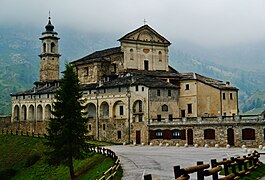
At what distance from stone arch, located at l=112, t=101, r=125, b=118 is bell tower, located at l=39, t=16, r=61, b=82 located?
3298 centimetres

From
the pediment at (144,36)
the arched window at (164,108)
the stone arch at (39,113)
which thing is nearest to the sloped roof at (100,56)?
the pediment at (144,36)

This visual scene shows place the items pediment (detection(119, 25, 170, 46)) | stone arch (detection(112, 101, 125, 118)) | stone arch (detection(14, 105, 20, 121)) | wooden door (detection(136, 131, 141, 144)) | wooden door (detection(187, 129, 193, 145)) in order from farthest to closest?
stone arch (detection(14, 105, 20, 121)), pediment (detection(119, 25, 170, 46)), stone arch (detection(112, 101, 125, 118)), wooden door (detection(136, 131, 141, 144)), wooden door (detection(187, 129, 193, 145))

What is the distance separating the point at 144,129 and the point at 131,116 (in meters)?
3.84

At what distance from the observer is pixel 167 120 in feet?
210

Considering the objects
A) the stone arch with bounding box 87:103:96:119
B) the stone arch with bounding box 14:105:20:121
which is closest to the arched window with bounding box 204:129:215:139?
the stone arch with bounding box 87:103:96:119

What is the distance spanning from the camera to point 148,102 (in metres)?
67.1

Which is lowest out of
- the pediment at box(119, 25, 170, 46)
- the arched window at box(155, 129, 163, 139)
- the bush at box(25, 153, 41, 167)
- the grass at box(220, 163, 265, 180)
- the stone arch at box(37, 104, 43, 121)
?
the bush at box(25, 153, 41, 167)

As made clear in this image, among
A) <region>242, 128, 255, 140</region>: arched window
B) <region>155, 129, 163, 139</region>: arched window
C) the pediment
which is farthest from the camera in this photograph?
the pediment

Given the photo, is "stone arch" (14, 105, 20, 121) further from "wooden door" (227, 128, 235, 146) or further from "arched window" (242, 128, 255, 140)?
"arched window" (242, 128, 255, 140)

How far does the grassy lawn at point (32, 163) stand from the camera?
4237cm

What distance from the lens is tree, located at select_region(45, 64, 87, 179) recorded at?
42188 mm

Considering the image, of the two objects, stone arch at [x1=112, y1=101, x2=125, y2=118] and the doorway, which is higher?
stone arch at [x1=112, y1=101, x2=125, y2=118]

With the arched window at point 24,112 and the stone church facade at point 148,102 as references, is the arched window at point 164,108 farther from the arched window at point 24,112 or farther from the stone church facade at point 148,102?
the arched window at point 24,112

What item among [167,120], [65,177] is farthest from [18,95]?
[65,177]
